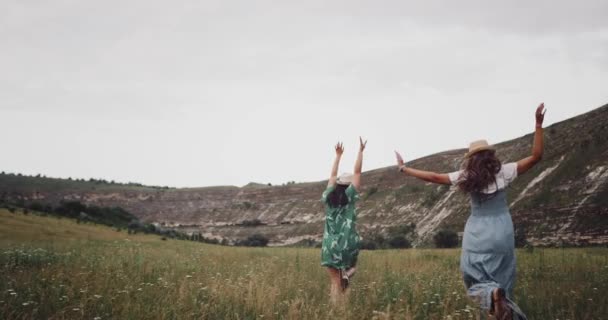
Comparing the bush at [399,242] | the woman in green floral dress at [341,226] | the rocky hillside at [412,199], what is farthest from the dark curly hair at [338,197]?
the bush at [399,242]

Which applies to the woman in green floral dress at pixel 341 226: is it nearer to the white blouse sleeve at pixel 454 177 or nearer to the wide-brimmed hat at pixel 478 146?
the white blouse sleeve at pixel 454 177

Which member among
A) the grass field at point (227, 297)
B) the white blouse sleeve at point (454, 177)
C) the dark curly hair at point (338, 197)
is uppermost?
the white blouse sleeve at point (454, 177)

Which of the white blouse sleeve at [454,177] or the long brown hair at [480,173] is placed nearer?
the long brown hair at [480,173]

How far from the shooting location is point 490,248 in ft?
13.1

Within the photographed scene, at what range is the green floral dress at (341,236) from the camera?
5.93 m

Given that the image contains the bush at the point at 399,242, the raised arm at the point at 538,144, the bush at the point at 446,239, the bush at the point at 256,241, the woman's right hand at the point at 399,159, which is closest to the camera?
the raised arm at the point at 538,144

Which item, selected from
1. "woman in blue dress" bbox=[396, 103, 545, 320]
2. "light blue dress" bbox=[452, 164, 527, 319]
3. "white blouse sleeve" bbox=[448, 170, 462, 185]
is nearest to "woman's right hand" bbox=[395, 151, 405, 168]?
"woman in blue dress" bbox=[396, 103, 545, 320]

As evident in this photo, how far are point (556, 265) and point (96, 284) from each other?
8600 millimetres

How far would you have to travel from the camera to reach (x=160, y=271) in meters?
6.77

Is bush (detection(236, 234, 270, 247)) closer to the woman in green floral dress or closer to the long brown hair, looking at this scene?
the woman in green floral dress

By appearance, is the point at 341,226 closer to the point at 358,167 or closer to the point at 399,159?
the point at 358,167

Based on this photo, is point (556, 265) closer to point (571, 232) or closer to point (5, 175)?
point (571, 232)

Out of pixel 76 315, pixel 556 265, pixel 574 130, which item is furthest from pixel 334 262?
pixel 574 130

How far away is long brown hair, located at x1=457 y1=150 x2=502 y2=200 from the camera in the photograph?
13.3 feet
